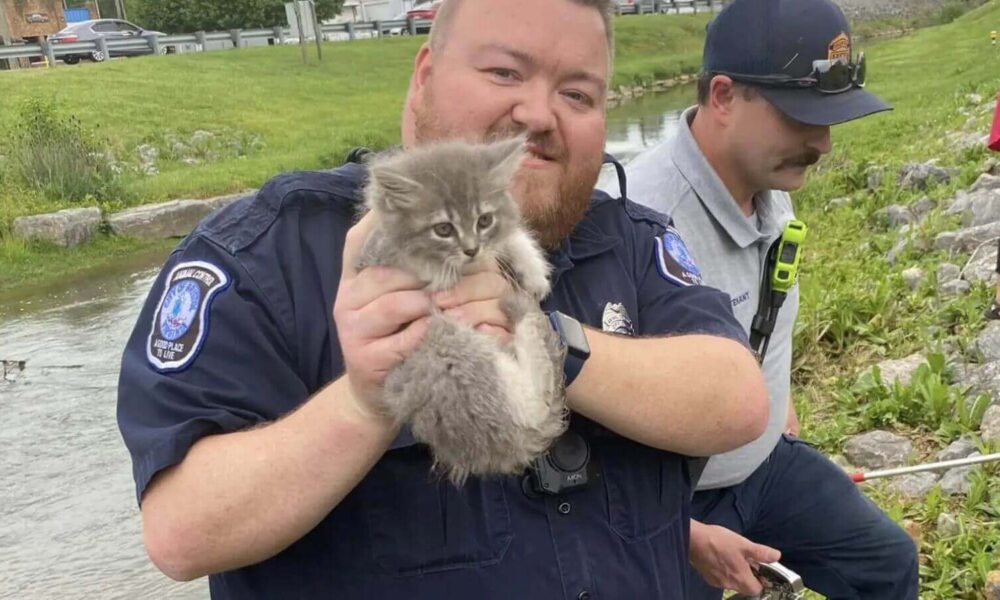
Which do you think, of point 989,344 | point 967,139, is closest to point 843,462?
point 989,344

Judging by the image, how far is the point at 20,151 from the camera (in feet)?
54.0

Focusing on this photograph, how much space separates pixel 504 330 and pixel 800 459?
99.7 inches

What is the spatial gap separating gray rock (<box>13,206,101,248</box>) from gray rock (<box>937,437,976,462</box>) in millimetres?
13879

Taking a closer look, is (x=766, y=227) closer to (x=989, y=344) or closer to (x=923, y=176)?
(x=989, y=344)

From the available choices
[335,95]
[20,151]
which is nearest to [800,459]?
[20,151]

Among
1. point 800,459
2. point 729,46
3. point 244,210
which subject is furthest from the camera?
point 729,46

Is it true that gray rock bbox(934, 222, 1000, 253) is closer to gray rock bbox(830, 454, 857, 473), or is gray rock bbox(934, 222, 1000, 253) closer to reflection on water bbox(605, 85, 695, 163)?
gray rock bbox(830, 454, 857, 473)

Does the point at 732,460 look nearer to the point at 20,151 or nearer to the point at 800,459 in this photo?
the point at 800,459

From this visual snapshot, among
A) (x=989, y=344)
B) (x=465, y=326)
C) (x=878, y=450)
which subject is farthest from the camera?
(x=989, y=344)

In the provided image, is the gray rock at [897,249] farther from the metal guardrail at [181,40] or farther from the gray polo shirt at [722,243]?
the metal guardrail at [181,40]

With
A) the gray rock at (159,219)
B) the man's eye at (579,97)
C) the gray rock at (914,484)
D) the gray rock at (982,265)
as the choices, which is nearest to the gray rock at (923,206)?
the gray rock at (982,265)

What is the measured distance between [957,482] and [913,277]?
3.38 m

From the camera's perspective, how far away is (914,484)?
5406 mm

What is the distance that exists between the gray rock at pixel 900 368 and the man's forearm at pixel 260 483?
5.45 metres
